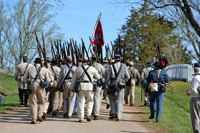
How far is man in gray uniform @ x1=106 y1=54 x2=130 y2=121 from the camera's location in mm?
10199

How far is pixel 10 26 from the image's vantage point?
107ft

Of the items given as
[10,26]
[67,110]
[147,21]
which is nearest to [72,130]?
[67,110]

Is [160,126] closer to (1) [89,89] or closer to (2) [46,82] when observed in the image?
(1) [89,89]

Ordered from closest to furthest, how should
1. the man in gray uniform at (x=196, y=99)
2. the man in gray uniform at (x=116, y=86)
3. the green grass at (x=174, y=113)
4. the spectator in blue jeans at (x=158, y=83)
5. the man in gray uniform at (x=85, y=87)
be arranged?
the man in gray uniform at (x=196, y=99) < the green grass at (x=174, y=113) < the man in gray uniform at (x=85, y=87) < the spectator in blue jeans at (x=158, y=83) < the man in gray uniform at (x=116, y=86)

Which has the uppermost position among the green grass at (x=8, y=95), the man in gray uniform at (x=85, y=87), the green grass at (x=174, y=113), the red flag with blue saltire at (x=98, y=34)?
the red flag with blue saltire at (x=98, y=34)

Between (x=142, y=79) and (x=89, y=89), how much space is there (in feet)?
16.6

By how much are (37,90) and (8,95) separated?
12995mm

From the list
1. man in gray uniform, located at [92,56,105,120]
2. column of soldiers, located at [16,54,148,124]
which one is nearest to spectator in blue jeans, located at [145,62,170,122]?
column of soldiers, located at [16,54,148,124]

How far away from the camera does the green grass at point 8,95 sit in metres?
13.1

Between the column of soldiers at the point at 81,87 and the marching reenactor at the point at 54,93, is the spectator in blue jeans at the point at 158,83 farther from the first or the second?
the marching reenactor at the point at 54,93

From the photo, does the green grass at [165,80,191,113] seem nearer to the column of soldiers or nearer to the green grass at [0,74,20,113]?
the column of soldiers

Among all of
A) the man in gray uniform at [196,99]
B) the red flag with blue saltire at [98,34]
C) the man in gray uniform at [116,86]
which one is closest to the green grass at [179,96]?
the red flag with blue saltire at [98,34]

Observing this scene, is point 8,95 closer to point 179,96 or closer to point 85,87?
point 179,96

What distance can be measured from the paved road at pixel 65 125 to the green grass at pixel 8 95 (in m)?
2.37
